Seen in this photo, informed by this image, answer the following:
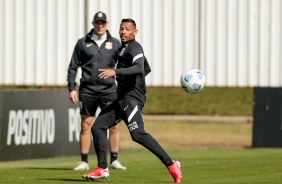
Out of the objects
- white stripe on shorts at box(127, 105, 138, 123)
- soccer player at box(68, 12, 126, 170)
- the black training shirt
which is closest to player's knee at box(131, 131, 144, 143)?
white stripe on shorts at box(127, 105, 138, 123)

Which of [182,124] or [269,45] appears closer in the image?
→ [269,45]

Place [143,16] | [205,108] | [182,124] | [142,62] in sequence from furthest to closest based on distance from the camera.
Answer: [205,108], [182,124], [143,16], [142,62]

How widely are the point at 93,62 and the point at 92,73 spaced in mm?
170

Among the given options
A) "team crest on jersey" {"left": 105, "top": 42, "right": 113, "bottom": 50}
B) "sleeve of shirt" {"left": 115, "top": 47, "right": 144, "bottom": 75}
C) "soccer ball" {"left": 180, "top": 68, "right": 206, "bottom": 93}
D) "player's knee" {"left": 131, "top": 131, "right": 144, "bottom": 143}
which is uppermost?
"team crest on jersey" {"left": 105, "top": 42, "right": 113, "bottom": 50}

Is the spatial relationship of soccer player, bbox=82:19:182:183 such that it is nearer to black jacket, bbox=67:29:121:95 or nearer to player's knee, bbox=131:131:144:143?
player's knee, bbox=131:131:144:143

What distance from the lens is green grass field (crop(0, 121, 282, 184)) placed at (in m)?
12.6

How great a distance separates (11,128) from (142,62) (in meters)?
5.00

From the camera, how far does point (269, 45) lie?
21.9m

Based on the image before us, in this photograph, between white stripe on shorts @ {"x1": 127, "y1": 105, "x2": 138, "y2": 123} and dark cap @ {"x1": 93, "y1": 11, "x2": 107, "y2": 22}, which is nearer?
white stripe on shorts @ {"x1": 127, "y1": 105, "x2": 138, "y2": 123}

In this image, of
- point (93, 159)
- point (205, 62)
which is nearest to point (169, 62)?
point (205, 62)

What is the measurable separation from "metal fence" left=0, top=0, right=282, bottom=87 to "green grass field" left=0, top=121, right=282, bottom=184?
5.18 ft

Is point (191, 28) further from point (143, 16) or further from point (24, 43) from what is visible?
point (24, 43)

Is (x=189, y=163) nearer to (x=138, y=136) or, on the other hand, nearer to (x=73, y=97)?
(x=73, y=97)

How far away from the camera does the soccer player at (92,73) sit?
1431 centimetres
